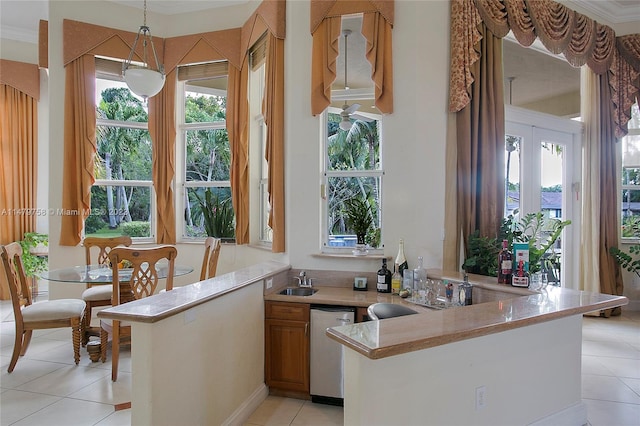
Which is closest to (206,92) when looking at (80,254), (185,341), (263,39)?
(263,39)

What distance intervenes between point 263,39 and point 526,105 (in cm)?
295

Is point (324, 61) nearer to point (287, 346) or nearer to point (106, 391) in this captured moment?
point (287, 346)

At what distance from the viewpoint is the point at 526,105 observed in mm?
4469

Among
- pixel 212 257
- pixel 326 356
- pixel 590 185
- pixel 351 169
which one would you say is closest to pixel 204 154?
pixel 212 257

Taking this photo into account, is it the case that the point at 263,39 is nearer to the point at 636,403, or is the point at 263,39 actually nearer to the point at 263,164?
the point at 263,164

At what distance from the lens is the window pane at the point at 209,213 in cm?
466

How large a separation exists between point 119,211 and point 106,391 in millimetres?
2450

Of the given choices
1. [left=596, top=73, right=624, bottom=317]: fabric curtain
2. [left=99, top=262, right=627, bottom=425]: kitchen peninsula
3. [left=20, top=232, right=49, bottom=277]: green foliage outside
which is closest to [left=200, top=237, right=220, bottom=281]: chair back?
[left=99, top=262, right=627, bottom=425]: kitchen peninsula

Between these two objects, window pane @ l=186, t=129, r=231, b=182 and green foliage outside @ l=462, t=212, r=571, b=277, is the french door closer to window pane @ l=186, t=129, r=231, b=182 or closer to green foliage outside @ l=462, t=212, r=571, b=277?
green foliage outside @ l=462, t=212, r=571, b=277

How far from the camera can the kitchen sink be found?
320cm

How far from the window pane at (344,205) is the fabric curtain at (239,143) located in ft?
3.67

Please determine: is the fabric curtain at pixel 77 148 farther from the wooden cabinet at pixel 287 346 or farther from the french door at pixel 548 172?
the french door at pixel 548 172

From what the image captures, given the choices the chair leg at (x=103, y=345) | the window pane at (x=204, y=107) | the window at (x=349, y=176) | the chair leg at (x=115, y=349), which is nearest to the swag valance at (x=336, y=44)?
the window at (x=349, y=176)

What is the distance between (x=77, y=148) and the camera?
4.40m
